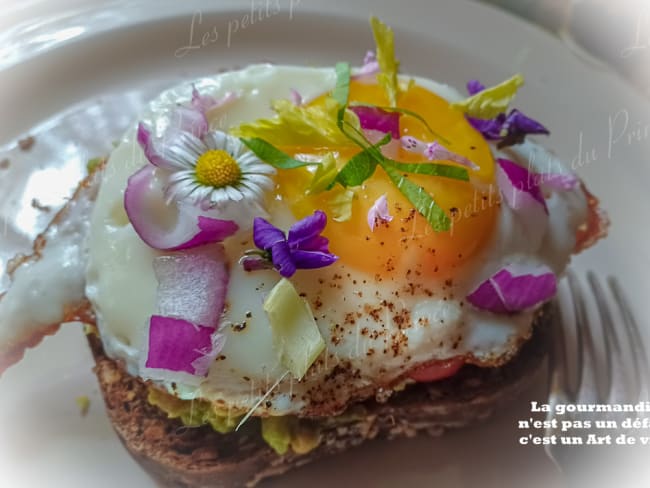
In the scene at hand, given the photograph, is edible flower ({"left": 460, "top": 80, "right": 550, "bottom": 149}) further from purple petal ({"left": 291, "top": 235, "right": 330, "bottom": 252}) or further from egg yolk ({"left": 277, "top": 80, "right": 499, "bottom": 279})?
purple petal ({"left": 291, "top": 235, "right": 330, "bottom": 252})

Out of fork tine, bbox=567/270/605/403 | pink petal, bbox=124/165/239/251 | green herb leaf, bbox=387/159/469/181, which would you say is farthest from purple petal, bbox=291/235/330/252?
fork tine, bbox=567/270/605/403

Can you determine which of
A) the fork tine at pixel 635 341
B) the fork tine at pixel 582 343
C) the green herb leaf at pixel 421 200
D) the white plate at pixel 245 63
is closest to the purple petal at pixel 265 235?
the green herb leaf at pixel 421 200

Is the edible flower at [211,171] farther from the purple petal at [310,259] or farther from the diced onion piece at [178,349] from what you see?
the diced onion piece at [178,349]

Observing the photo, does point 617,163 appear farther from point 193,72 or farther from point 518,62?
point 193,72

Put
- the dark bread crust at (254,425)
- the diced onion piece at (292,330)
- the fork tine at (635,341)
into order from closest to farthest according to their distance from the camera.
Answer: the diced onion piece at (292,330), the dark bread crust at (254,425), the fork tine at (635,341)

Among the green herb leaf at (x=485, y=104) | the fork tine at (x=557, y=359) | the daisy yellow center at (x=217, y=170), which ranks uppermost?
the green herb leaf at (x=485, y=104)

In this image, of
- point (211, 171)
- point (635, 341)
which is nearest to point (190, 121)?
point (211, 171)
